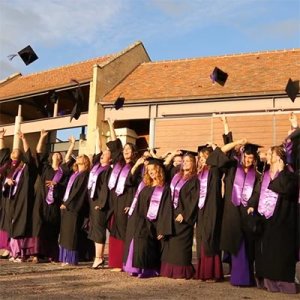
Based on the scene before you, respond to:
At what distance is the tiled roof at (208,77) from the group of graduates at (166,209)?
10829 millimetres

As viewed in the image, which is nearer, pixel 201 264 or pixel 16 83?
pixel 201 264

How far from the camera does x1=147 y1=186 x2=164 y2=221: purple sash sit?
6895 mm

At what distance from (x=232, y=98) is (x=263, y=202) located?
12396 mm

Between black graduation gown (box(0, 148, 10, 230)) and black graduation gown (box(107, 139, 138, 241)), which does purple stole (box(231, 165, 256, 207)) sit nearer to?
black graduation gown (box(107, 139, 138, 241))

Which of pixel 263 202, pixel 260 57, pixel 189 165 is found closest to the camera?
pixel 263 202

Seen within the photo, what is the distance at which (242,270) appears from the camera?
6.17 metres

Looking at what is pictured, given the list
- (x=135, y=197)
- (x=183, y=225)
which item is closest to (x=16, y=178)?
(x=135, y=197)

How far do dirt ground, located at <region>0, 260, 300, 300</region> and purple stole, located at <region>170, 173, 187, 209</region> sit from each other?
104 centimetres

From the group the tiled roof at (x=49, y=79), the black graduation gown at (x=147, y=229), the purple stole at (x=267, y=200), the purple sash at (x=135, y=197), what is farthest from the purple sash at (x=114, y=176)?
the tiled roof at (x=49, y=79)

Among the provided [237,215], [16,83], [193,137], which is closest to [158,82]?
[193,137]

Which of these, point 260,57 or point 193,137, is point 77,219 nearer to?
point 193,137

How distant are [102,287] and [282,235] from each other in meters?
2.11

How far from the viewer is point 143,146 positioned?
21.2 metres

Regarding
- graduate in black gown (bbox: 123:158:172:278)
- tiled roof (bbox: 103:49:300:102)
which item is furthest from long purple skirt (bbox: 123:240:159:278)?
tiled roof (bbox: 103:49:300:102)
